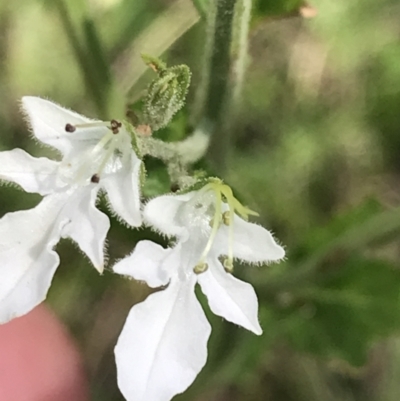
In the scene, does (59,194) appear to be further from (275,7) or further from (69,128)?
(275,7)

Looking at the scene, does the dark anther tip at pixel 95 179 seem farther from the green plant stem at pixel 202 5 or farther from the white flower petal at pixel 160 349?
the green plant stem at pixel 202 5

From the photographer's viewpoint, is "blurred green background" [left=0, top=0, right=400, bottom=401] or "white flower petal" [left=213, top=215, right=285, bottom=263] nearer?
"white flower petal" [left=213, top=215, right=285, bottom=263]

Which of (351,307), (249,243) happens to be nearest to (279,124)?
(351,307)

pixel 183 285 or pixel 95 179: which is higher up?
pixel 95 179

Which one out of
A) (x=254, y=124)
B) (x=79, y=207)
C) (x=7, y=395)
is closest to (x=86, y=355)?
(x=7, y=395)

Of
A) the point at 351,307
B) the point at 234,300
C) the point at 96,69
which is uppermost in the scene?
the point at 96,69

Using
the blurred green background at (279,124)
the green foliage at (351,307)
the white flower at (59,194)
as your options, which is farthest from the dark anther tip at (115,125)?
the blurred green background at (279,124)

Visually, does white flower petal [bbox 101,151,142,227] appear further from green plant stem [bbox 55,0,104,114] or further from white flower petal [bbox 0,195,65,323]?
green plant stem [bbox 55,0,104,114]

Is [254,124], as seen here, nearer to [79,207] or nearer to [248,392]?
[248,392]

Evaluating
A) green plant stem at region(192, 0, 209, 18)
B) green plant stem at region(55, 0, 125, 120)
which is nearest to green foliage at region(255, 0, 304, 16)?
green plant stem at region(192, 0, 209, 18)
